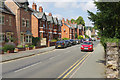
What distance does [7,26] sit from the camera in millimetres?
25875

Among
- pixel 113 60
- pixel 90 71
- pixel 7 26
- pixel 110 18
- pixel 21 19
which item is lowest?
pixel 90 71

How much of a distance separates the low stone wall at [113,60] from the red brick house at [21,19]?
80.5 feet

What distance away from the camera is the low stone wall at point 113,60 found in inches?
259

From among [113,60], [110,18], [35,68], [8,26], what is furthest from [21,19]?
[113,60]

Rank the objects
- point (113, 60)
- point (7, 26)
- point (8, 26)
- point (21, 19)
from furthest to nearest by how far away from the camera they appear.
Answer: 1. point (21, 19)
2. point (8, 26)
3. point (7, 26)
4. point (113, 60)

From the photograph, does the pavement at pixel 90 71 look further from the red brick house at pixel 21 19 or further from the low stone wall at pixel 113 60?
the red brick house at pixel 21 19

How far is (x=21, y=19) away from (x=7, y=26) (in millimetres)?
4053

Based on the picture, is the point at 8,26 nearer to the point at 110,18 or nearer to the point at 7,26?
the point at 7,26

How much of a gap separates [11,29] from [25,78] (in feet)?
69.8

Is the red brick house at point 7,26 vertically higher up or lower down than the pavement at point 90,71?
higher up

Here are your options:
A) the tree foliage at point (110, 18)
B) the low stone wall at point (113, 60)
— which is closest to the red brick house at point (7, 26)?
the tree foliage at point (110, 18)

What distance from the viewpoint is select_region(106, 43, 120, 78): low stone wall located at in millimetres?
6566

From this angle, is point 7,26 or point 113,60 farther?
point 7,26

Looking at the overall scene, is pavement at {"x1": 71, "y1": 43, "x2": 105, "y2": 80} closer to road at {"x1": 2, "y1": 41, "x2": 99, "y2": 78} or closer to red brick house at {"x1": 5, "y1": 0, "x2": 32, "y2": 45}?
road at {"x1": 2, "y1": 41, "x2": 99, "y2": 78}
